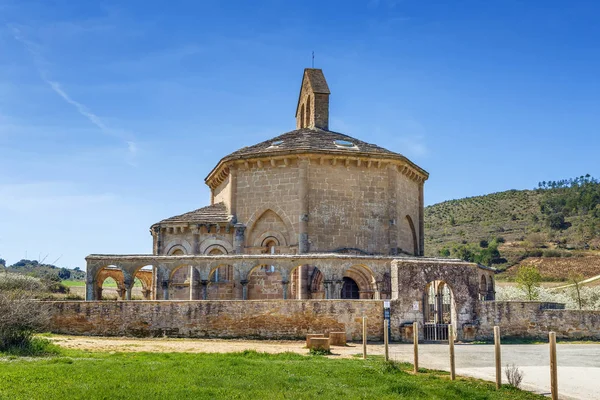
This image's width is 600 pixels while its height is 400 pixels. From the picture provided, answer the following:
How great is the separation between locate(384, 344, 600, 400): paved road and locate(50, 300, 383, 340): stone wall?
1.79 metres

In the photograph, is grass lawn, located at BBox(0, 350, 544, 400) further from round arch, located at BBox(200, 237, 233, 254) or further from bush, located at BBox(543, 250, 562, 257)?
bush, located at BBox(543, 250, 562, 257)

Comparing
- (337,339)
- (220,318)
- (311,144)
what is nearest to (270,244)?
(311,144)

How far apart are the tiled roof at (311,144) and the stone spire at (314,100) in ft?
8.05

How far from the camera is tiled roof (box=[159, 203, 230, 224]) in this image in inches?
1232

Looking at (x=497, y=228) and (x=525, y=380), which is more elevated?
(x=497, y=228)

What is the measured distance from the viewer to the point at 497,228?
7931cm

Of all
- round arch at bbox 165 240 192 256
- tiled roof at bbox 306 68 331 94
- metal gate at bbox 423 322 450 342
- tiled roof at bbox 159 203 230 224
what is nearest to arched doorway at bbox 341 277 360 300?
tiled roof at bbox 159 203 230 224

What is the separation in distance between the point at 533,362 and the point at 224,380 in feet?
26.9

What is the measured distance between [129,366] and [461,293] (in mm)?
13106

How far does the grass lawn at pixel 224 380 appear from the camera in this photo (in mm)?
10266

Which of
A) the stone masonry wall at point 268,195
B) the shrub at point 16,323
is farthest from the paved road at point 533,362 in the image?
the stone masonry wall at point 268,195

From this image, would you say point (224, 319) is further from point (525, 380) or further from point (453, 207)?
point (453, 207)

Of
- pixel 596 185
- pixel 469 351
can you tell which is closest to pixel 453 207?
pixel 596 185

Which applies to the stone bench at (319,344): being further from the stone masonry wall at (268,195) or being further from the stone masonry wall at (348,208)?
the stone masonry wall at (268,195)
